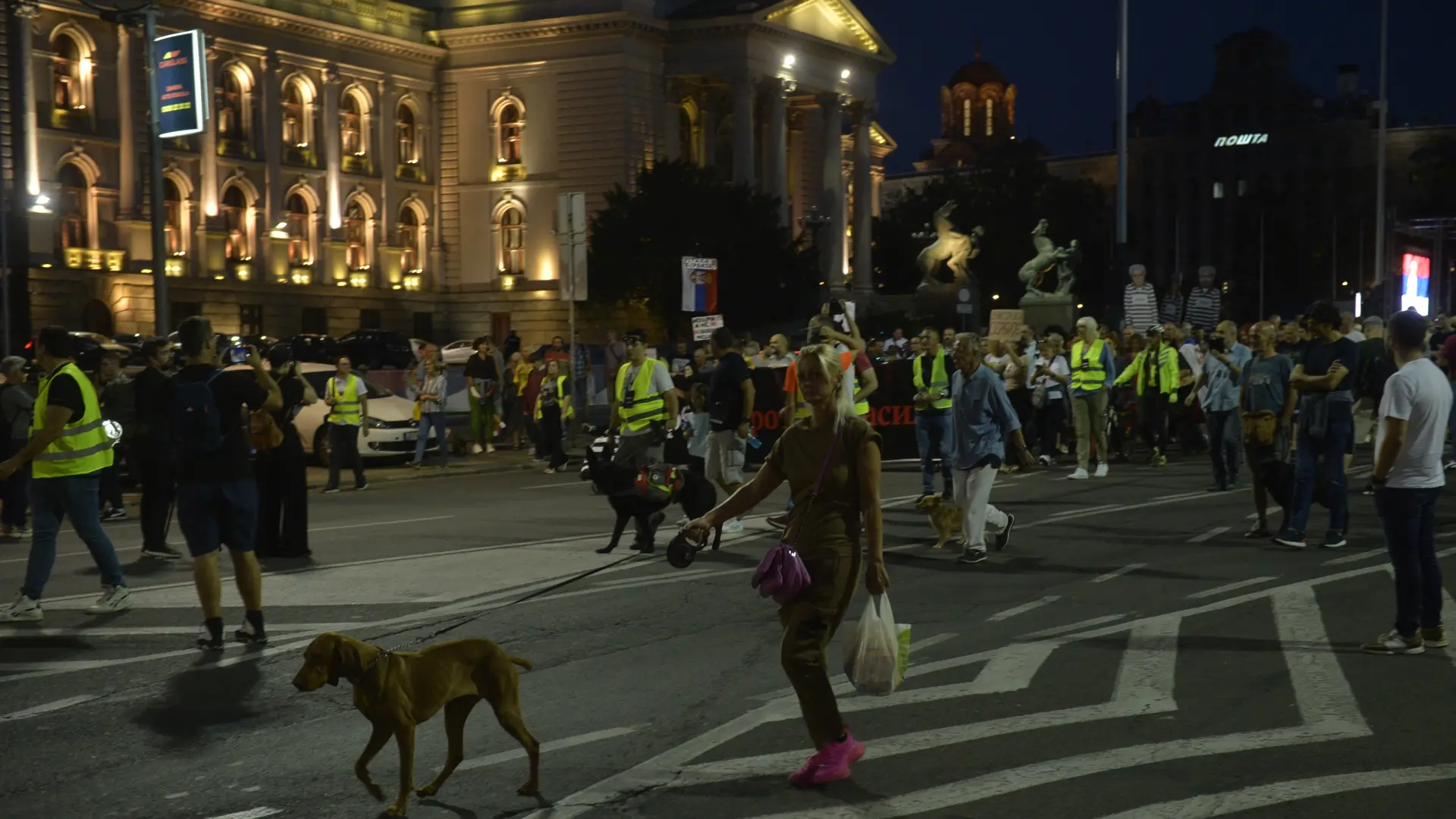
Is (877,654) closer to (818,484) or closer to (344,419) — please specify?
(818,484)

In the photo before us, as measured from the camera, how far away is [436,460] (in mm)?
27312

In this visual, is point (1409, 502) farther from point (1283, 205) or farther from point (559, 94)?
point (1283, 205)

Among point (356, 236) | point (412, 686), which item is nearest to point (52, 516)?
point (412, 686)

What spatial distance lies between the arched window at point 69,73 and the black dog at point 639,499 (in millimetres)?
44071

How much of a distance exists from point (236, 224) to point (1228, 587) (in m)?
52.5

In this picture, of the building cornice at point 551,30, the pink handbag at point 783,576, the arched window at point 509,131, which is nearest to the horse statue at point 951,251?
the building cornice at point 551,30

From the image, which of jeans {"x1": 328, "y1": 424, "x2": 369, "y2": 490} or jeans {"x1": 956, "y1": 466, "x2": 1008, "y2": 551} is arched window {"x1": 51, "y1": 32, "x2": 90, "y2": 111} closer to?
jeans {"x1": 328, "y1": 424, "x2": 369, "y2": 490}

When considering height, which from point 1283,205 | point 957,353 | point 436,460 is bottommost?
point 436,460

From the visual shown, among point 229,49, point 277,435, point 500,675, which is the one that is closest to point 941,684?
point 500,675

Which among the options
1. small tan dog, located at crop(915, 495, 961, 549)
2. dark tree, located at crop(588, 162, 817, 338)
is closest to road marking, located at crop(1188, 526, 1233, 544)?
small tan dog, located at crop(915, 495, 961, 549)

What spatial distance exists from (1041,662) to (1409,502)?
7.10ft

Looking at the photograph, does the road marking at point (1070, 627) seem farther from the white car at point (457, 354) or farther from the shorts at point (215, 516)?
the white car at point (457, 354)

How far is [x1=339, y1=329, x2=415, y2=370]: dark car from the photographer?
46.1m

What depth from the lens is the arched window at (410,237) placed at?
67.6 m
